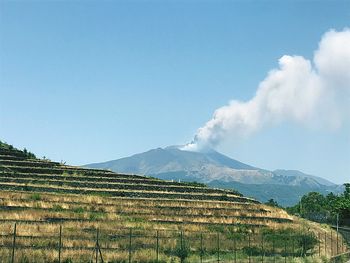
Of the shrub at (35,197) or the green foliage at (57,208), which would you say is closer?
the green foliage at (57,208)

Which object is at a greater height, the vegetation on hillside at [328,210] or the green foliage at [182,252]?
the vegetation on hillside at [328,210]

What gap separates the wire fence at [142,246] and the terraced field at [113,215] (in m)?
0.08

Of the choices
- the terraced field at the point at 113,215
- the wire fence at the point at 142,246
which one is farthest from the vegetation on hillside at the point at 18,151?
the wire fence at the point at 142,246

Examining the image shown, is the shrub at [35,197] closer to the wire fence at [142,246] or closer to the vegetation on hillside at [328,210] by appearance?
the wire fence at [142,246]

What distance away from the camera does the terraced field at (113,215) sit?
39.7m

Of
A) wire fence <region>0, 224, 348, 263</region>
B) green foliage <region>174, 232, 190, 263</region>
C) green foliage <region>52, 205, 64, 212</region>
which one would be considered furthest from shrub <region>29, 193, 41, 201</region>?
green foliage <region>174, 232, 190, 263</region>

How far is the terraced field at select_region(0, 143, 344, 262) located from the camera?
39656 mm

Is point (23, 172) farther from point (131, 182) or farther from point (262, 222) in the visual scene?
point (262, 222)

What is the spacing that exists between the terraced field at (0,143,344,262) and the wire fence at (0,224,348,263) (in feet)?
0.27

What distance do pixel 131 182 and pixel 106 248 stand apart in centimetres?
3066

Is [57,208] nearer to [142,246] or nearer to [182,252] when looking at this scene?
[142,246]

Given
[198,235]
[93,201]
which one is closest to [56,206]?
[93,201]

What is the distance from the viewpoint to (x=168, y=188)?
69000 mm

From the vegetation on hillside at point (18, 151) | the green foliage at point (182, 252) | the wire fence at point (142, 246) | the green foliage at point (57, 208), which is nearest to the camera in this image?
the wire fence at point (142, 246)
